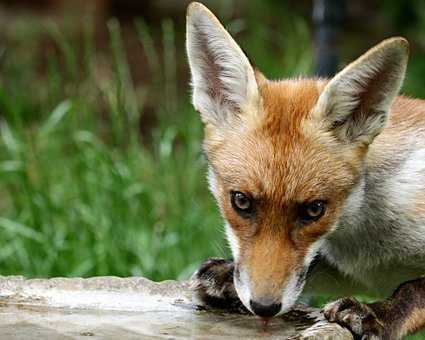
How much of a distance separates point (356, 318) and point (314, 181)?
56 centimetres

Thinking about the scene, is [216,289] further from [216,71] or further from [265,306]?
[216,71]

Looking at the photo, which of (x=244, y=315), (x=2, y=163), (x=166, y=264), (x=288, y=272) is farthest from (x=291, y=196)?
(x=2, y=163)

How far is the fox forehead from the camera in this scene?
3895 mm

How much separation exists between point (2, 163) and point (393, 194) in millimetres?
3163

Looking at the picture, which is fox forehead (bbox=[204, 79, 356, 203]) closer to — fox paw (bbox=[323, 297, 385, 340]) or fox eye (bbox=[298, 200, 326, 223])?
fox eye (bbox=[298, 200, 326, 223])

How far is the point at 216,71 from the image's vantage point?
4.41 m

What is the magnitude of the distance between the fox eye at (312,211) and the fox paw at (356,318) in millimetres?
340

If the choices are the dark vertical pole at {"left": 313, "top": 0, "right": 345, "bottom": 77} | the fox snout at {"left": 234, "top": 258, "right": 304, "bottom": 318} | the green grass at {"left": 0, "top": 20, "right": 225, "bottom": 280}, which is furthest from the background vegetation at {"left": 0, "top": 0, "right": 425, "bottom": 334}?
the fox snout at {"left": 234, "top": 258, "right": 304, "bottom": 318}

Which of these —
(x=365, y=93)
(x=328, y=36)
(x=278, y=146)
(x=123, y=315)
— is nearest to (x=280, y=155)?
(x=278, y=146)

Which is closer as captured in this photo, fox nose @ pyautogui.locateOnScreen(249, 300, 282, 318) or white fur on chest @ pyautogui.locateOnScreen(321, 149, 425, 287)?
fox nose @ pyautogui.locateOnScreen(249, 300, 282, 318)

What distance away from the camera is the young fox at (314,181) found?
12.6ft

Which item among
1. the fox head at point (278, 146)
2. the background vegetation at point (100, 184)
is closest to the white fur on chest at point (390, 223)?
the fox head at point (278, 146)

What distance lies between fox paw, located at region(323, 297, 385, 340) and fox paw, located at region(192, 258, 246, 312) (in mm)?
496

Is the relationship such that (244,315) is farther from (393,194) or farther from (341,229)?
(393,194)
